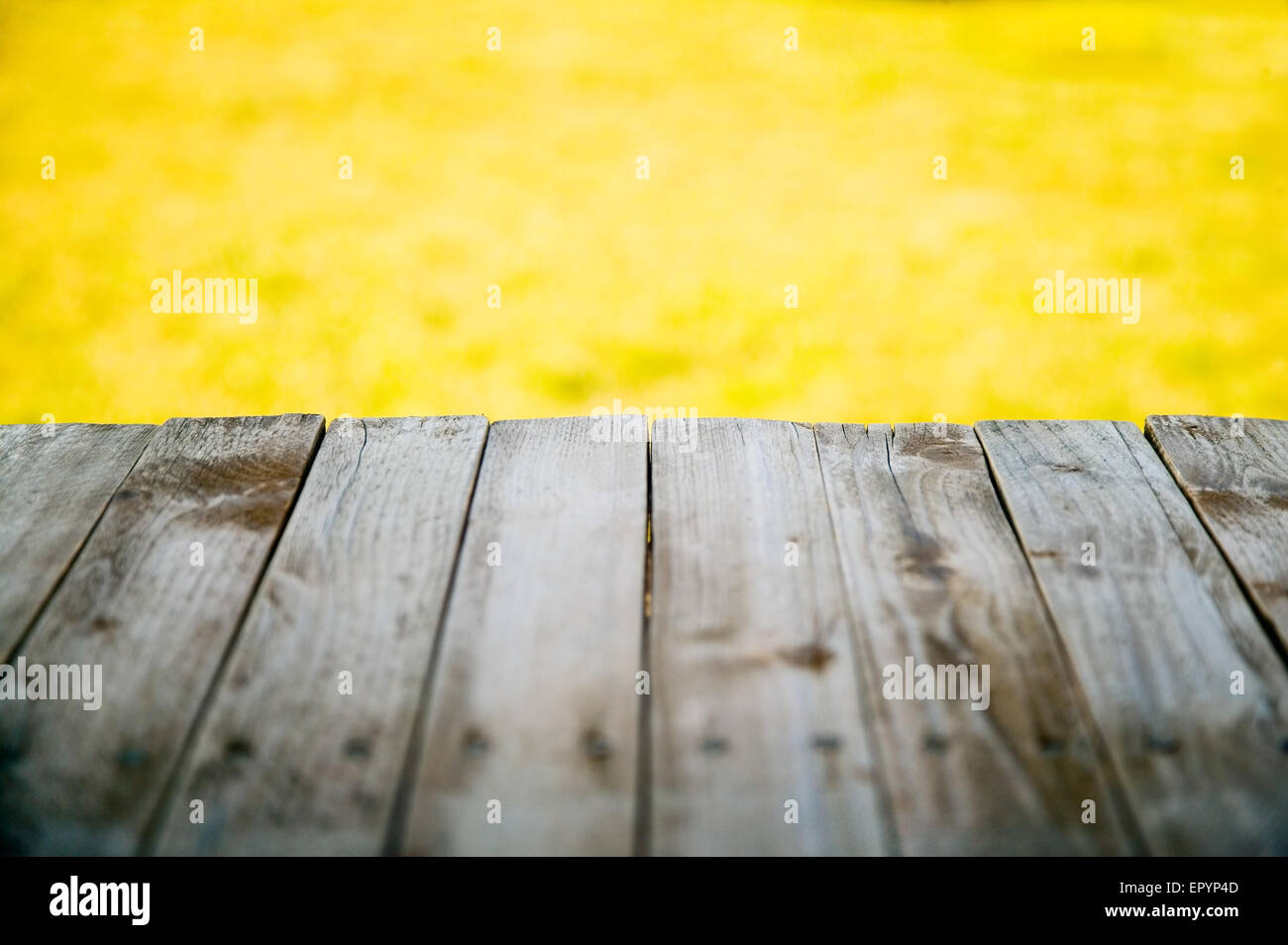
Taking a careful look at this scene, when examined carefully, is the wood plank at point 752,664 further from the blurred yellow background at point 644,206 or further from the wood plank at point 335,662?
the blurred yellow background at point 644,206

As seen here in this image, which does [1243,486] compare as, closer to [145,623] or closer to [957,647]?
[957,647]

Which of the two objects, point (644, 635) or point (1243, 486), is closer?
point (644, 635)

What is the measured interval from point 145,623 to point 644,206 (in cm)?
413

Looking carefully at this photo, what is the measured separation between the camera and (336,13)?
7.40m

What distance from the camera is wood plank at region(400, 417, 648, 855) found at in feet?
3.22

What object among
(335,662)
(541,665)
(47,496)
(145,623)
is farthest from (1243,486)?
(47,496)

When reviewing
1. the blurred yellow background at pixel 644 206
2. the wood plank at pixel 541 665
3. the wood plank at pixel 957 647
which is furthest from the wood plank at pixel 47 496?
the blurred yellow background at pixel 644 206

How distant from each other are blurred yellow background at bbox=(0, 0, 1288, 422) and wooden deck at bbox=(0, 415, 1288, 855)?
83.4 inches

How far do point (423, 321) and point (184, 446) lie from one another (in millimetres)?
2616

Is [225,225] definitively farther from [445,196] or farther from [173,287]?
[445,196]

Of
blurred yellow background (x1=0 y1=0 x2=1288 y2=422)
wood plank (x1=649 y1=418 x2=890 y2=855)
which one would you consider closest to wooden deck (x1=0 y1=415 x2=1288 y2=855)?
wood plank (x1=649 y1=418 x2=890 y2=855)

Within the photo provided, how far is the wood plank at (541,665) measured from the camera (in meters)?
0.98

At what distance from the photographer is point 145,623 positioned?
49.0 inches

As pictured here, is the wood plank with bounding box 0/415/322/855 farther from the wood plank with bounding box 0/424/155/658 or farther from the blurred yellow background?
the blurred yellow background
